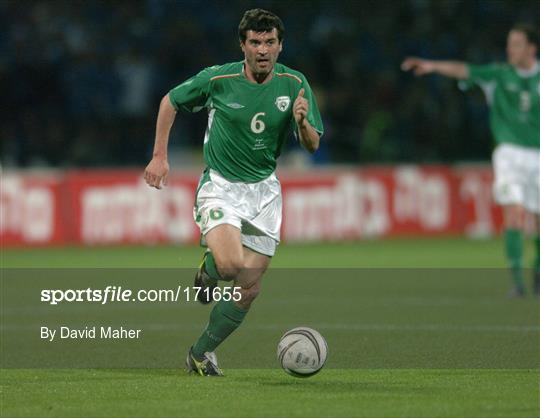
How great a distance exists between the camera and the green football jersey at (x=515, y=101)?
12320 millimetres

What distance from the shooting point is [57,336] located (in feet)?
30.0

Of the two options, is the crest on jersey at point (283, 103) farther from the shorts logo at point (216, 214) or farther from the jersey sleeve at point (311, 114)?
the shorts logo at point (216, 214)

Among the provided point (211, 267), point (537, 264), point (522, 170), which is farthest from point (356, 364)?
point (522, 170)

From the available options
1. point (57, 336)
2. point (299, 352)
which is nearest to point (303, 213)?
point (57, 336)

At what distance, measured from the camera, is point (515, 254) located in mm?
12070

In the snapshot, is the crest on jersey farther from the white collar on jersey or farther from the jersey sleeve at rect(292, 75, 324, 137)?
the white collar on jersey

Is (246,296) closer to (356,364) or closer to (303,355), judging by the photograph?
(303,355)

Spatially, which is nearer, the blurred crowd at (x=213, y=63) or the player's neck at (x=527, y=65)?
the player's neck at (x=527, y=65)

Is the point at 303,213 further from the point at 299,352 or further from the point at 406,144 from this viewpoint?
the point at 299,352

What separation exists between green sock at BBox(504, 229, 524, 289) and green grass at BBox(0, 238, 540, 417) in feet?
0.90

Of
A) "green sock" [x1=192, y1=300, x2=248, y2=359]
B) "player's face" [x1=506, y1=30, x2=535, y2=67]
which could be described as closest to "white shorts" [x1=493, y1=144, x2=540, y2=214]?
"player's face" [x1=506, y1=30, x2=535, y2=67]

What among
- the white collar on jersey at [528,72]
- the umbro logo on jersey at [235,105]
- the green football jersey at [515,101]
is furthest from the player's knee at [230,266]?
the white collar on jersey at [528,72]

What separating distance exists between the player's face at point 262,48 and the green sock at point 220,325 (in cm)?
136

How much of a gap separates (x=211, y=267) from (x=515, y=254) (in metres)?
5.43
